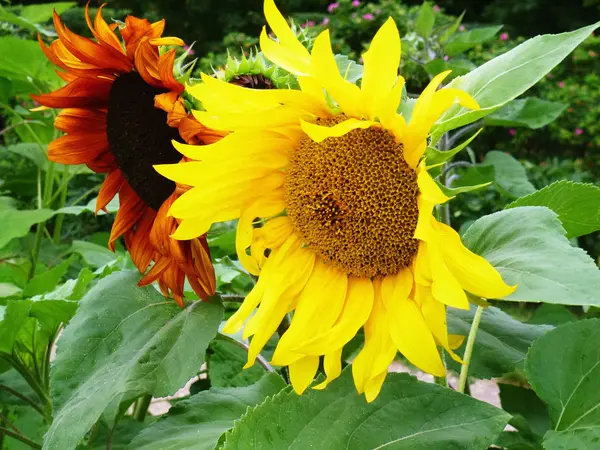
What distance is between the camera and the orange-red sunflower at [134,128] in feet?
1.66

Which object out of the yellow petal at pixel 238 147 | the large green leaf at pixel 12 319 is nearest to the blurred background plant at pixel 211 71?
the large green leaf at pixel 12 319

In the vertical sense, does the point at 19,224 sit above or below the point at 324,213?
below

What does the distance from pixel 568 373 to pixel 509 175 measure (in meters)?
1.15

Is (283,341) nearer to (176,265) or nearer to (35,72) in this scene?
(176,265)

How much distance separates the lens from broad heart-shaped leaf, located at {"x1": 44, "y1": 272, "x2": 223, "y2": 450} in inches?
18.5

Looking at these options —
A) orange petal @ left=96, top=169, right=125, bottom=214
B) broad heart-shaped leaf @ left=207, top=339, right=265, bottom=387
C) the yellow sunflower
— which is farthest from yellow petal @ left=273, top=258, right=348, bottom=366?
broad heart-shaped leaf @ left=207, top=339, right=265, bottom=387

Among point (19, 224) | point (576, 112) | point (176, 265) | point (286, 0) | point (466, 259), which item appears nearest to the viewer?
point (466, 259)

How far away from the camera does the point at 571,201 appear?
509 mm

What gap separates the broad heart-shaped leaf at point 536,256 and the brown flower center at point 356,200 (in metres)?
0.06

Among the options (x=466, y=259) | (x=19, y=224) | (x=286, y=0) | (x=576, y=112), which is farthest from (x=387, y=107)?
(x=286, y=0)

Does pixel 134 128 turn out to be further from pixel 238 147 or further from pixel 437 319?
pixel 437 319

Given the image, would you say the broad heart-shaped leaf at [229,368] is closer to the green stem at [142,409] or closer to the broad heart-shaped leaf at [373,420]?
the green stem at [142,409]

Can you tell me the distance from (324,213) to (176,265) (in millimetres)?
135

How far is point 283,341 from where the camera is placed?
1.39 feet
